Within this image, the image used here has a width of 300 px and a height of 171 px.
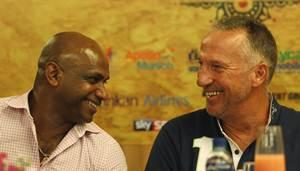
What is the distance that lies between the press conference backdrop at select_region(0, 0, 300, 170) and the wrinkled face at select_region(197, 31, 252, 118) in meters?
0.48

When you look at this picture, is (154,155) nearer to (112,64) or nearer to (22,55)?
(112,64)

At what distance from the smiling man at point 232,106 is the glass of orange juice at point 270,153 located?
61 cm

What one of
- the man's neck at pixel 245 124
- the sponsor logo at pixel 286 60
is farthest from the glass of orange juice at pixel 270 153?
the sponsor logo at pixel 286 60

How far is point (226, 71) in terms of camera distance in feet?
5.93

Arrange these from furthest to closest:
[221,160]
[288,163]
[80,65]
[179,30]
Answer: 1. [179,30]
2. [80,65]
3. [288,163]
4. [221,160]

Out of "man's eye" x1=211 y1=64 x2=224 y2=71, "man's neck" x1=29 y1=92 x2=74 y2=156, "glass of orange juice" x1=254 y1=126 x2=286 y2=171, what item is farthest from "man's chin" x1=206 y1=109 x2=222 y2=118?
"glass of orange juice" x1=254 y1=126 x2=286 y2=171

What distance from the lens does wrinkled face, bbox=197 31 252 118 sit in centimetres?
180

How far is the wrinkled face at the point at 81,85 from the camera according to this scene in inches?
72.5

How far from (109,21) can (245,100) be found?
2.52 feet

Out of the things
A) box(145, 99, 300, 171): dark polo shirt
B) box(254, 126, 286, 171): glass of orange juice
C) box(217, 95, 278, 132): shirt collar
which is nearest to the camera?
box(254, 126, 286, 171): glass of orange juice

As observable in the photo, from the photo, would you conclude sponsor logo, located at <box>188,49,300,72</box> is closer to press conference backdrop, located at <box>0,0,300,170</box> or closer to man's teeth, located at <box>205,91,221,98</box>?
press conference backdrop, located at <box>0,0,300,170</box>

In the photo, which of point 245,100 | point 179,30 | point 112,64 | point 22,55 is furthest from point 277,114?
point 22,55

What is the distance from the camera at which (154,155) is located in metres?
1.83

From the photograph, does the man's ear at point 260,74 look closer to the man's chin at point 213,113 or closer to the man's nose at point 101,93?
the man's chin at point 213,113
